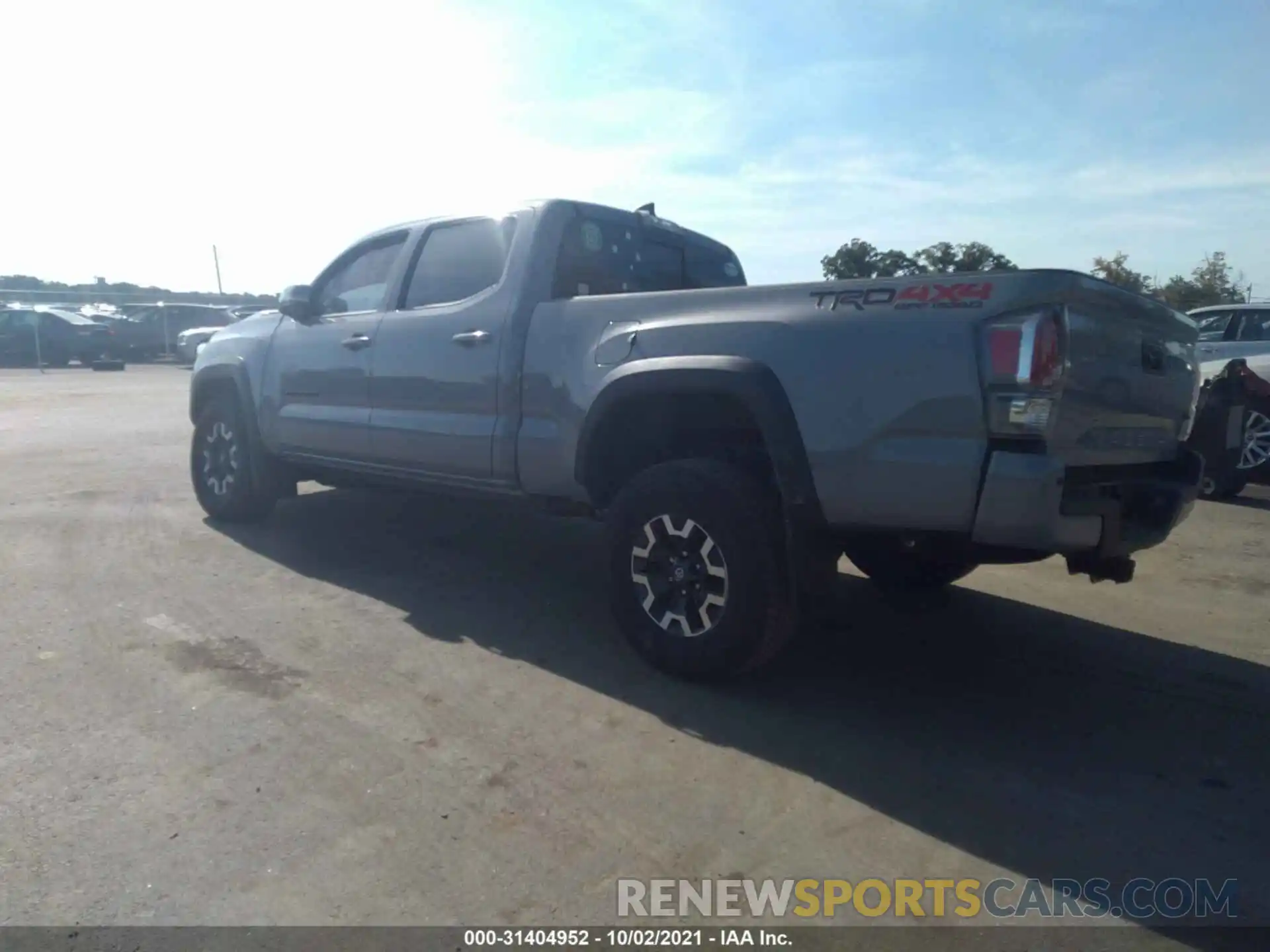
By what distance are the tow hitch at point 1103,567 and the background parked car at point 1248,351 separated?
6140 millimetres

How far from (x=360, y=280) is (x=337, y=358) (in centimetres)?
53

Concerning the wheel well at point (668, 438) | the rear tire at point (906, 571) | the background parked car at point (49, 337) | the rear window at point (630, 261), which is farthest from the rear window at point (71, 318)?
the rear tire at point (906, 571)

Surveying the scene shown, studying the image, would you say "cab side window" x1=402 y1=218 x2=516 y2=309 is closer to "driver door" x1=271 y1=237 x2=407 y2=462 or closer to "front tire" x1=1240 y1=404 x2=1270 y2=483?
"driver door" x1=271 y1=237 x2=407 y2=462

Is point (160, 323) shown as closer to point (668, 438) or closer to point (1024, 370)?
point (668, 438)

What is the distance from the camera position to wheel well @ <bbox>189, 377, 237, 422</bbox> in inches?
284

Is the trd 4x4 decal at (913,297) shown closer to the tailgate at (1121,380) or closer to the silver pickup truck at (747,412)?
the silver pickup truck at (747,412)

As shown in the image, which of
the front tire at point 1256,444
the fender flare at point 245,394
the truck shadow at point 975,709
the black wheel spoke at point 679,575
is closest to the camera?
the truck shadow at point 975,709

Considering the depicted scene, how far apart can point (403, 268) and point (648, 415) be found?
2.14 m

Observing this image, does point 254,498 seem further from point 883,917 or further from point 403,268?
point 883,917

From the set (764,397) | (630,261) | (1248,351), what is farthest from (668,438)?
(1248,351)

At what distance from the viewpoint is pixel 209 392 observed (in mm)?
7391

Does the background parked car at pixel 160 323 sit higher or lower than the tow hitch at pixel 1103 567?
higher

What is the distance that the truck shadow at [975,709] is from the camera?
3180 millimetres

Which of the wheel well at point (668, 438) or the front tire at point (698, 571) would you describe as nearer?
the front tire at point (698, 571)
